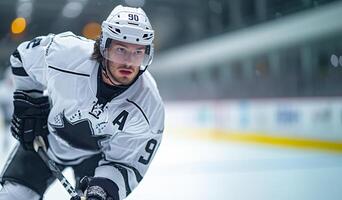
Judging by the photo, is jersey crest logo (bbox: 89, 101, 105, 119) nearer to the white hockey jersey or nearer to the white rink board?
the white hockey jersey

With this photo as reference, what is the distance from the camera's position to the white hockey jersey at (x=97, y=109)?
1.74 meters

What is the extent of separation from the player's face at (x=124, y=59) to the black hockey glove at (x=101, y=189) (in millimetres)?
368

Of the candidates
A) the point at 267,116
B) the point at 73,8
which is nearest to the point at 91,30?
the point at 73,8

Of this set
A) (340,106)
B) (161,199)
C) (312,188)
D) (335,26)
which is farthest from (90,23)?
(340,106)

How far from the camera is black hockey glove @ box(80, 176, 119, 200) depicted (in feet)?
5.26

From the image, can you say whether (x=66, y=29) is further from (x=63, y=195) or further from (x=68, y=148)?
(x=63, y=195)

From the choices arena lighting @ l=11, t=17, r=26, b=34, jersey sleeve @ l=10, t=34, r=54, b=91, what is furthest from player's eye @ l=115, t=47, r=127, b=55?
arena lighting @ l=11, t=17, r=26, b=34

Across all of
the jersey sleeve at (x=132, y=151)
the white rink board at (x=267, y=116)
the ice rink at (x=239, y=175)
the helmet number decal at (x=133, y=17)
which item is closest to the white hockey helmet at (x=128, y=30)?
the helmet number decal at (x=133, y=17)

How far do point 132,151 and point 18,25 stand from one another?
3.00 feet

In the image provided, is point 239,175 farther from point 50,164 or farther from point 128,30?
point 128,30

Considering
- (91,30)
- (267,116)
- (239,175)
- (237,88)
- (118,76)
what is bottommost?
(267,116)

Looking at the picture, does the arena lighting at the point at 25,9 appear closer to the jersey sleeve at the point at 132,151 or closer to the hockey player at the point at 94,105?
the hockey player at the point at 94,105

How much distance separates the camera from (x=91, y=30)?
199 centimetres

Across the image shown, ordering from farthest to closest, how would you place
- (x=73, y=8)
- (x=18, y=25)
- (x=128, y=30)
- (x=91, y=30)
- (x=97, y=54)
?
(x=18, y=25)
(x=73, y=8)
(x=91, y=30)
(x=97, y=54)
(x=128, y=30)
